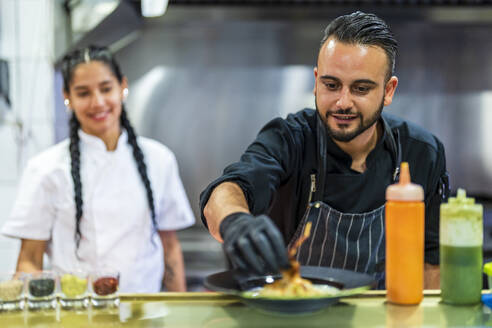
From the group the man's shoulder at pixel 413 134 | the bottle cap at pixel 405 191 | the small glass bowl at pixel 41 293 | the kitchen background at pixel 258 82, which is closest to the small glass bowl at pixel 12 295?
the small glass bowl at pixel 41 293

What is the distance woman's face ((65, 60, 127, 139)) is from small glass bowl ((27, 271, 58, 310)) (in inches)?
41.6

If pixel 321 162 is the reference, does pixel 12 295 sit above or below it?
below

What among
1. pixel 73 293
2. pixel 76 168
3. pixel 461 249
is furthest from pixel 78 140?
pixel 461 249

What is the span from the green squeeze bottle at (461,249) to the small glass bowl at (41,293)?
80cm

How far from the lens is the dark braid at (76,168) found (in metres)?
2.12

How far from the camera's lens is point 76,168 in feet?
7.16

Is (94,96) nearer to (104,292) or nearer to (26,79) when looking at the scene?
(26,79)

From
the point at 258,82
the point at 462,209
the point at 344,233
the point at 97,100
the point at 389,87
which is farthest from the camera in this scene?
the point at 258,82

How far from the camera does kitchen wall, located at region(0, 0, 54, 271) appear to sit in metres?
2.76

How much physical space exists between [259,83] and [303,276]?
2122 millimetres

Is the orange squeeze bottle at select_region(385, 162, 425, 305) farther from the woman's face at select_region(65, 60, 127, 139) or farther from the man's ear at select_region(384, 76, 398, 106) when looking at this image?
the woman's face at select_region(65, 60, 127, 139)

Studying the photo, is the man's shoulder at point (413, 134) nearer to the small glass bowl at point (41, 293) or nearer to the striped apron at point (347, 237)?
the striped apron at point (347, 237)

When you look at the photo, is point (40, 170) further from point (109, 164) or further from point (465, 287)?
point (465, 287)

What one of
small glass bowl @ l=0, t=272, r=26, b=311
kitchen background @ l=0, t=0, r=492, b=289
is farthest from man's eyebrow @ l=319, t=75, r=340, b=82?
kitchen background @ l=0, t=0, r=492, b=289
